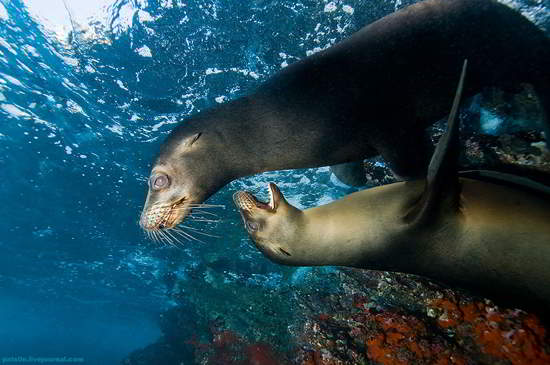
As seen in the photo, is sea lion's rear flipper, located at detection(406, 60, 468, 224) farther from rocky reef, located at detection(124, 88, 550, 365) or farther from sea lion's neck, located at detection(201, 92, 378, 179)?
sea lion's neck, located at detection(201, 92, 378, 179)

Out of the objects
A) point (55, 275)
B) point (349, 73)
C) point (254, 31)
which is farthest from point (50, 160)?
point (55, 275)

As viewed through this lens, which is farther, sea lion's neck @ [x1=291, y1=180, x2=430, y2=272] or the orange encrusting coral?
the orange encrusting coral

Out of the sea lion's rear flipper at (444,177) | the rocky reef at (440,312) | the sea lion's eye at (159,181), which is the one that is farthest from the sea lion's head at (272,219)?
the rocky reef at (440,312)

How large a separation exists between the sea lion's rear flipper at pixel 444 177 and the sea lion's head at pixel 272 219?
70 cm

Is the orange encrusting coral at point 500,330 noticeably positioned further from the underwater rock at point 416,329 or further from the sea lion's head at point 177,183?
the sea lion's head at point 177,183

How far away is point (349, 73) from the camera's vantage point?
261cm

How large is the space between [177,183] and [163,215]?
291 mm

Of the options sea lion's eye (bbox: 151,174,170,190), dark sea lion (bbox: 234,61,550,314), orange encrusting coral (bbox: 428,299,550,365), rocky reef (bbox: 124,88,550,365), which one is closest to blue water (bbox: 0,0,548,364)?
rocky reef (bbox: 124,88,550,365)

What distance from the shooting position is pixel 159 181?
279 centimetres

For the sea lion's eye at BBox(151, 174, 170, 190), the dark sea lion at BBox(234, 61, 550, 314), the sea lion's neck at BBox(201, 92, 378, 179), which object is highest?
the sea lion's neck at BBox(201, 92, 378, 179)

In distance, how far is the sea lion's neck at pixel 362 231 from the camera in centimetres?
193

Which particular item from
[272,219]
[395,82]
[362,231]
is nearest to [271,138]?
[272,219]

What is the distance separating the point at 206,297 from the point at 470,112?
14.8 meters

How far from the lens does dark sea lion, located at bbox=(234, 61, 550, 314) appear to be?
5.41 feet
